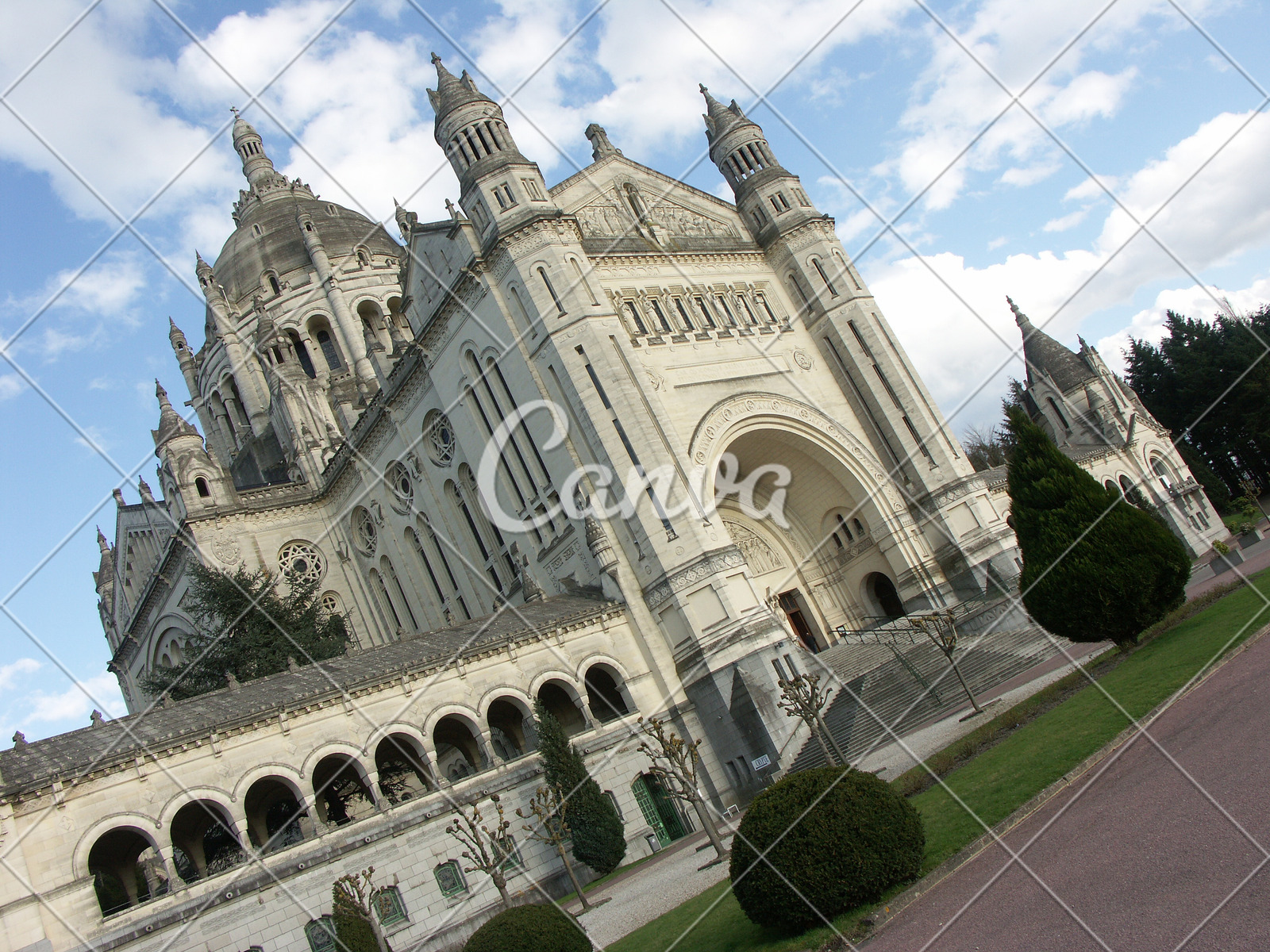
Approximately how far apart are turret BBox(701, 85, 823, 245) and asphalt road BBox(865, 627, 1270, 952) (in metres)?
30.2

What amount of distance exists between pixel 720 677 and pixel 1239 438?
51140 millimetres

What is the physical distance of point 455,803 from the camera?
22.0 m

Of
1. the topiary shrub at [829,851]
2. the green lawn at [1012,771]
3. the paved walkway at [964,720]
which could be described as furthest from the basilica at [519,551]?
the topiary shrub at [829,851]

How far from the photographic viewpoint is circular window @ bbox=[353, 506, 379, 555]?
1682 inches

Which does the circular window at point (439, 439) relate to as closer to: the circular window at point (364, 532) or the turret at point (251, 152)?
the circular window at point (364, 532)

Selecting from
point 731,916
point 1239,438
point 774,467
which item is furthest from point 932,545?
point 1239,438

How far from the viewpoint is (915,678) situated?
24953 mm

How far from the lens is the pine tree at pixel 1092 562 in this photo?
17.5 meters

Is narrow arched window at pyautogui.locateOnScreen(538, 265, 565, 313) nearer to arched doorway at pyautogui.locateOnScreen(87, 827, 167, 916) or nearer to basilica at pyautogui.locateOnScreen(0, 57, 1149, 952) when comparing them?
basilica at pyautogui.locateOnScreen(0, 57, 1149, 952)

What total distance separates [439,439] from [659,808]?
18097 millimetres

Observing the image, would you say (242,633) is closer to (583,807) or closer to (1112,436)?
(583,807)

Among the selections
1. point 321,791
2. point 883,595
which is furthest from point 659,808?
point 883,595

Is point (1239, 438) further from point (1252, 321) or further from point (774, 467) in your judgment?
point (774, 467)

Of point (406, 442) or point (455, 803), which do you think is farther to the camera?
point (406, 442)
